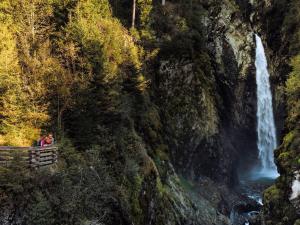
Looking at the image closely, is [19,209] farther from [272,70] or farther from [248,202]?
[272,70]

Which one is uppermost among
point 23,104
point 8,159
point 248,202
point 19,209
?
point 23,104

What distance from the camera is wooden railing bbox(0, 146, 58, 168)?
19.0 metres

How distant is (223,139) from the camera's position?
155ft

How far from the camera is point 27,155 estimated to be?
19.7 metres

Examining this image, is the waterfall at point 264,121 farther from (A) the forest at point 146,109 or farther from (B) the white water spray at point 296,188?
(B) the white water spray at point 296,188

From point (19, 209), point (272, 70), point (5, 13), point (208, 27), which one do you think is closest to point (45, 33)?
point (5, 13)

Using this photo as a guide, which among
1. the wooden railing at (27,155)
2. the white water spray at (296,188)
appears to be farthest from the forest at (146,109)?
the wooden railing at (27,155)

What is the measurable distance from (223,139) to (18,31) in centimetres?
2788

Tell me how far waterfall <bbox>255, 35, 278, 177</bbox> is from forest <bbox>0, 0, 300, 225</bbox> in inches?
25.8

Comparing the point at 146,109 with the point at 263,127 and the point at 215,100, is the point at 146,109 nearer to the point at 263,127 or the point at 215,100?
the point at 215,100

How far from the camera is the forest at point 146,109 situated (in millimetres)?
23406

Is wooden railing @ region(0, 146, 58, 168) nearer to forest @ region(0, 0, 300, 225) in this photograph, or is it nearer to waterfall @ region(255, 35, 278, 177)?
forest @ region(0, 0, 300, 225)

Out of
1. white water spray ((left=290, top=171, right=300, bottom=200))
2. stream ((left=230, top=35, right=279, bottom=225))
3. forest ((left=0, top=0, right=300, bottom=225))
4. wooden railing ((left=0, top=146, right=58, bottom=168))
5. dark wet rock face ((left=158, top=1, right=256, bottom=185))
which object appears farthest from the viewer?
stream ((left=230, top=35, right=279, bottom=225))

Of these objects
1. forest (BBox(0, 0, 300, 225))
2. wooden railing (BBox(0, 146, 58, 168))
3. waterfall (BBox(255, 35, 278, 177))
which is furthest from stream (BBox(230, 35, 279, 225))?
wooden railing (BBox(0, 146, 58, 168))
